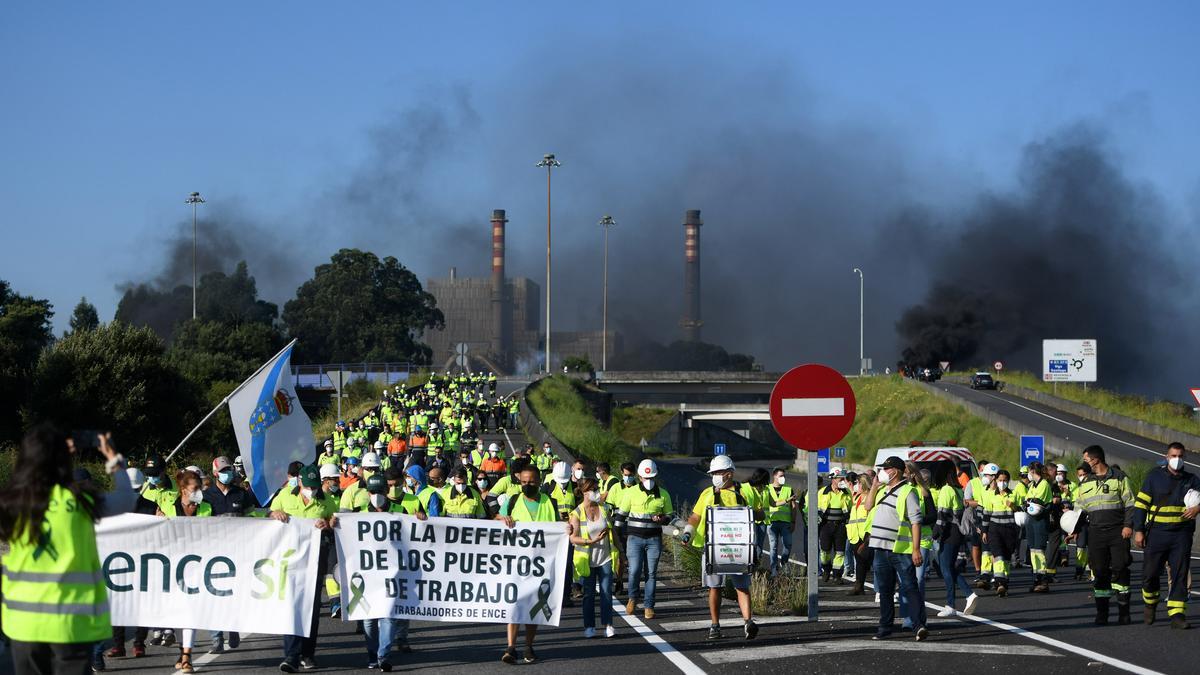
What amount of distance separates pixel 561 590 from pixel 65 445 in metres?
6.23

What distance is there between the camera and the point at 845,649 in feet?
39.8

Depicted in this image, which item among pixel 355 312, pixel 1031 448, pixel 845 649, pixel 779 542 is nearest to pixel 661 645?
pixel 845 649

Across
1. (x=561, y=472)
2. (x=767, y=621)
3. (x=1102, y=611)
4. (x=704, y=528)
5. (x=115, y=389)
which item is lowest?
(x=767, y=621)

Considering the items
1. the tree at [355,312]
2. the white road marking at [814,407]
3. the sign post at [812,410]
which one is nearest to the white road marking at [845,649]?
the sign post at [812,410]

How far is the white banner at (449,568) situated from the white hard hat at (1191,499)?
5873 millimetres

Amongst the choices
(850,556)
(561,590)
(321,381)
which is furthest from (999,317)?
(561,590)

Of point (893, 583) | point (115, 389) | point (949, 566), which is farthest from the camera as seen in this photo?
point (115, 389)

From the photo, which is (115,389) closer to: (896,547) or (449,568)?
(449,568)

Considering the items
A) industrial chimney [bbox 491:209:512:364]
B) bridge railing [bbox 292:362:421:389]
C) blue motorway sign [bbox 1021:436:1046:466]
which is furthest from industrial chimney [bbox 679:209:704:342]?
blue motorway sign [bbox 1021:436:1046:466]

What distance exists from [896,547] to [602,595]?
8.83ft

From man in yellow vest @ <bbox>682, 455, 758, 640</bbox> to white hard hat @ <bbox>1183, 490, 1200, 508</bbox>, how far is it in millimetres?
4158

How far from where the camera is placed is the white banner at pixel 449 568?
11750mm

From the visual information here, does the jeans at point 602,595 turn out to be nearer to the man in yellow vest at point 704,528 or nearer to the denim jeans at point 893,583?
the man in yellow vest at point 704,528

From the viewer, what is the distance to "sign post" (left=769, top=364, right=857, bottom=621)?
14.1 metres
